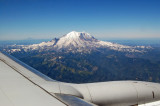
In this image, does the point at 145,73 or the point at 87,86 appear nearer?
the point at 87,86

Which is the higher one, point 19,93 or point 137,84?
point 19,93

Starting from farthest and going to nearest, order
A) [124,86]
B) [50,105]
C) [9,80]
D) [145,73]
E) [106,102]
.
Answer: [145,73] < [124,86] < [106,102] < [9,80] < [50,105]

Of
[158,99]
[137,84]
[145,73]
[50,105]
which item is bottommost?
[145,73]

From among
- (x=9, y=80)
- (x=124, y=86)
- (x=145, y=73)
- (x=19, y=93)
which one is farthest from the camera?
(x=145, y=73)

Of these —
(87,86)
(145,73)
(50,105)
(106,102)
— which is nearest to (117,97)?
(106,102)

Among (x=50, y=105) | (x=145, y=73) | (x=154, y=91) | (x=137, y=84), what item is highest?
(x=50, y=105)

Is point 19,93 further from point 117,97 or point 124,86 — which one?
point 124,86

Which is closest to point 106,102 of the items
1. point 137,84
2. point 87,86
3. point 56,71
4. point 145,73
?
point 87,86

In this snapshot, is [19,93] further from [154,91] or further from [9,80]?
[154,91]

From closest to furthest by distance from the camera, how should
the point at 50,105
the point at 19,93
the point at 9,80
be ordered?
the point at 50,105, the point at 19,93, the point at 9,80
